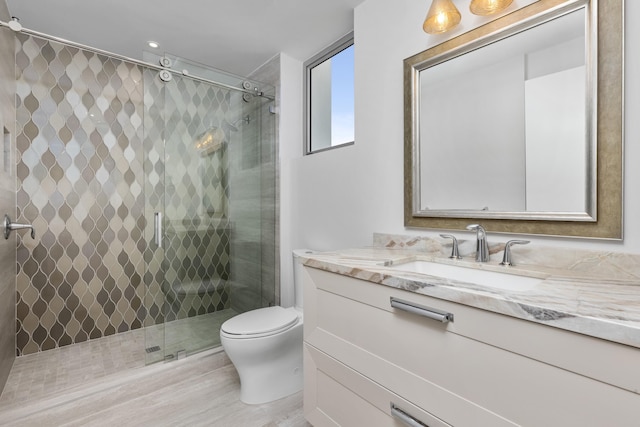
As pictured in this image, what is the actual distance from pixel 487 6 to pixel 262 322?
6.22 feet

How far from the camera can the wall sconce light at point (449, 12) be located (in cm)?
126

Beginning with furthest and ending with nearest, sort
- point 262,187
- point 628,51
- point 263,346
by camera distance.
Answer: point 262,187
point 263,346
point 628,51

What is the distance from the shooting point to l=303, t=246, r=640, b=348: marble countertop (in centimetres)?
63

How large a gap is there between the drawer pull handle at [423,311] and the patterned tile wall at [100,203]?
1759 millimetres

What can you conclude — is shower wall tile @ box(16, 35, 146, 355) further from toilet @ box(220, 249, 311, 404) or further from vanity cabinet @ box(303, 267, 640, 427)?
vanity cabinet @ box(303, 267, 640, 427)

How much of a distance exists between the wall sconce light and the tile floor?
2.05 m

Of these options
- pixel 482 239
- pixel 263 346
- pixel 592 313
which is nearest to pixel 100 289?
pixel 263 346

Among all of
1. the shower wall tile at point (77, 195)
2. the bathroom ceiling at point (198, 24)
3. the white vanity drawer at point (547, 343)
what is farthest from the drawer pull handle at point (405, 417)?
the shower wall tile at point (77, 195)

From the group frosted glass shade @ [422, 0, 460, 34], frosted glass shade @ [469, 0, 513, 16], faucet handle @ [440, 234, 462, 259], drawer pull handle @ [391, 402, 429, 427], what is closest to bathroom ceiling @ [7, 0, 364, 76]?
frosted glass shade @ [422, 0, 460, 34]

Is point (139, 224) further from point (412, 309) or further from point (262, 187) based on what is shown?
point (412, 309)

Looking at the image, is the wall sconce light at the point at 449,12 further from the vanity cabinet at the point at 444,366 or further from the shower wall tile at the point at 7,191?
the shower wall tile at the point at 7,191

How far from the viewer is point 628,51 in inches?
→ 39.4

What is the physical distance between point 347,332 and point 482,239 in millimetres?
697

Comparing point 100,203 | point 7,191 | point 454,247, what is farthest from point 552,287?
point 100,203
